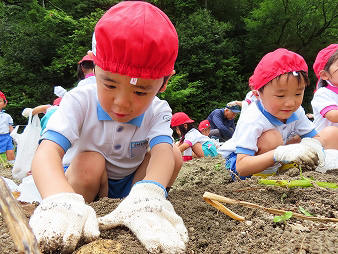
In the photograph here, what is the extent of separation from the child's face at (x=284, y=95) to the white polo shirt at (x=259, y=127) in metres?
0.09

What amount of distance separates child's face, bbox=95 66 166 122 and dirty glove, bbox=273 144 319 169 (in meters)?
1.03

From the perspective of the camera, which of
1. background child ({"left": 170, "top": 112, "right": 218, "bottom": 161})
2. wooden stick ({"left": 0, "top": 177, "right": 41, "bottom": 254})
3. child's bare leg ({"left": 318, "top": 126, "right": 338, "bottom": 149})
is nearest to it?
wooden stick ({"left": 0, "top": 177, "right": 41, "bottom": 254})

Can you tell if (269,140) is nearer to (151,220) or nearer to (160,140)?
(160,140)

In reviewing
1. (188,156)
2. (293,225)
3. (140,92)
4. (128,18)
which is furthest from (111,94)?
(188,156)

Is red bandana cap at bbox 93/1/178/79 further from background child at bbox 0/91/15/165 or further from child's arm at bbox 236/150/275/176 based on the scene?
background child at bbox 0/91/15/165

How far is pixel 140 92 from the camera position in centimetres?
134

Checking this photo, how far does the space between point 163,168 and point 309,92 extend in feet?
49.5

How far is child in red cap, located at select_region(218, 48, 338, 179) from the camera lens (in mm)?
2014

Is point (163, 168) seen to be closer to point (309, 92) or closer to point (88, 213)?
point (88, 213)

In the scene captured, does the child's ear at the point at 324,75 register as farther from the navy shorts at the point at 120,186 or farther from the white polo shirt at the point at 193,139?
the white polo shirt at the point at 193,139

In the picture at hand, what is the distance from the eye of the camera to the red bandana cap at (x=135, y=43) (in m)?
1.23

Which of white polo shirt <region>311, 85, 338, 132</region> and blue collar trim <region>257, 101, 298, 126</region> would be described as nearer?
blue collar trim <region>257, 101, 298, 126</region>

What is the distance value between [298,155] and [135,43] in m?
1.30

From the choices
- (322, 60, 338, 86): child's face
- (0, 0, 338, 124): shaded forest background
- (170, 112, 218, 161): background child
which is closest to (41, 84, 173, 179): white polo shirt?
(322, 60, 338, 86): child's face
